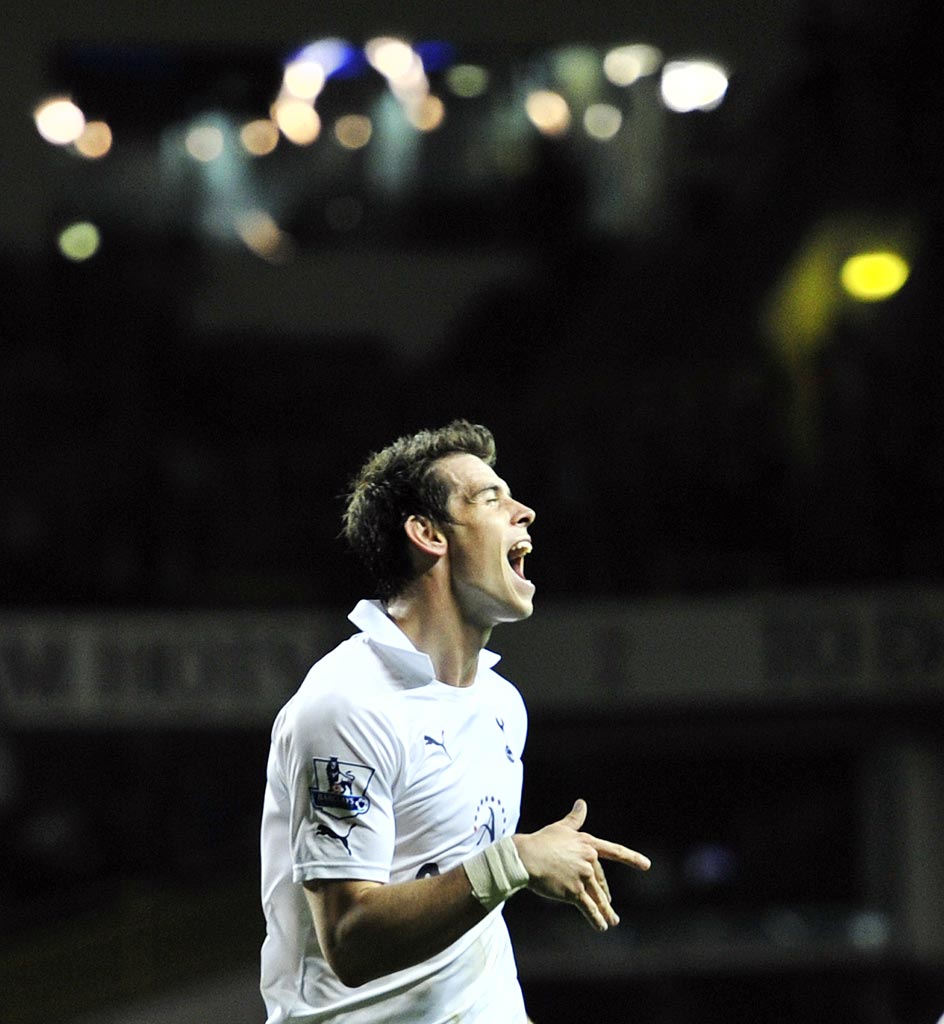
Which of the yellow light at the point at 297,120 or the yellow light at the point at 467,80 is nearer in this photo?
the yellow light at the point at 467,80

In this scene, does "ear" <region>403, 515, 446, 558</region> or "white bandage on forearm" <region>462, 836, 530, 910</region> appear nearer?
"white bandage on forearm" <region>462, 836, 530, 910</region>

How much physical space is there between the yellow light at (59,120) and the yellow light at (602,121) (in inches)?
198

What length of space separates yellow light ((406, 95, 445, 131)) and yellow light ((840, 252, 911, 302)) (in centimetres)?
437

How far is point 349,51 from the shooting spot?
1627cm

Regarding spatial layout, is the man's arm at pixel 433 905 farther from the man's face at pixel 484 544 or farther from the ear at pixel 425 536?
the ear at pixel 425 536

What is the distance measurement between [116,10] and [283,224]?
274 cm

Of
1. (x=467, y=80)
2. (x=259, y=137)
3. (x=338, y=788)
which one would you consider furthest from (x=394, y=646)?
(x=259, y=137)

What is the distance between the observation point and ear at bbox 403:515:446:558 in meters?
3.39

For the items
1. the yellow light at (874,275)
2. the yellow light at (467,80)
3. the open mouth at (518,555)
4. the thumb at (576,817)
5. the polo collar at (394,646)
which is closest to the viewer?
the thumb at (576,817)

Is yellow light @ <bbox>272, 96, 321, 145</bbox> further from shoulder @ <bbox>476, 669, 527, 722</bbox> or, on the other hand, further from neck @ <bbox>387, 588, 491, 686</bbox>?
neck @ <bbox>387, 588, 491, 686</bbox>

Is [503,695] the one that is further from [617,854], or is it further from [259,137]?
[259,137]

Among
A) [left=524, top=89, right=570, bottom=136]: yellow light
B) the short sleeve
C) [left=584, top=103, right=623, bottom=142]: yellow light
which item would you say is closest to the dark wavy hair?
the short sleeve

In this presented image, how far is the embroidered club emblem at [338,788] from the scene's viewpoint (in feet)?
9.50

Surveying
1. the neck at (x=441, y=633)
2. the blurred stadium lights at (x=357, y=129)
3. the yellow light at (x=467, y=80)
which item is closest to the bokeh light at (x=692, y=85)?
the blurred stadium lights at (x=357, y=129)
